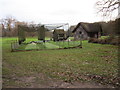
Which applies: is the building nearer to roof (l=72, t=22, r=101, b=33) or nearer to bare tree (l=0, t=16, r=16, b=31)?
roof (l=72, t=22, r=101, b=33)

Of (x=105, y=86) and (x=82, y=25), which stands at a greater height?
(x=82, y=25)

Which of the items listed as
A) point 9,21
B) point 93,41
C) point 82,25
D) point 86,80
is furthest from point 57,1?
point 9,21

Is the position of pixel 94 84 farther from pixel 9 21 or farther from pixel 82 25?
pixel 9 21

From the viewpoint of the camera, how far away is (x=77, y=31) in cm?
2925

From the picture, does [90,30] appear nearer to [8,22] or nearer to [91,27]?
[91,27]

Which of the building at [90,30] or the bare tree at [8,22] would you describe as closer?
the building at [90,30]

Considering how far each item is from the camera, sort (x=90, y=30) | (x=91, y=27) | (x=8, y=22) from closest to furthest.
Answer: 1. (x=90, y=30)
2. (x=91, y=27)
3. (x=8, y=22)

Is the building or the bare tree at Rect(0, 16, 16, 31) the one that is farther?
the bare tree at Rect(0, 16, 16, 31)

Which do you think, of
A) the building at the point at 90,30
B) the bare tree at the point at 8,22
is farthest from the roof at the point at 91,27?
the bare tree at the point at 8,22

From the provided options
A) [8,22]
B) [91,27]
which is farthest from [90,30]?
[8,22]

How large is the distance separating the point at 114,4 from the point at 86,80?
985 cm

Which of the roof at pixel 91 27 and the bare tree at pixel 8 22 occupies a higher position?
the bare tree at pixel 8 22

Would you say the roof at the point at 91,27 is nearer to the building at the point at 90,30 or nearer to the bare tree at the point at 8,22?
the building at the point at 90,30

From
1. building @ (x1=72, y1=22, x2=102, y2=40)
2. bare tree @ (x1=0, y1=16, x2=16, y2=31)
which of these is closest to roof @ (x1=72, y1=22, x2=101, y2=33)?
building @ (x1=72, y1=22, x2=102, y2=40)
